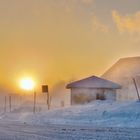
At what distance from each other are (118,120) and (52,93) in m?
83.9

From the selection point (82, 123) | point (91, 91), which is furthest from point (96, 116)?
point (91, 91)

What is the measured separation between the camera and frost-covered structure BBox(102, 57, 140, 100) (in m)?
61.6

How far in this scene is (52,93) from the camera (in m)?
111

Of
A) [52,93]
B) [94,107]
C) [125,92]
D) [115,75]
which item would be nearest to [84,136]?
[94,107]

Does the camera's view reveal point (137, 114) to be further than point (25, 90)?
No

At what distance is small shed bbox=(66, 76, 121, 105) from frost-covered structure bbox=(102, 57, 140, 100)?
47.6 ft

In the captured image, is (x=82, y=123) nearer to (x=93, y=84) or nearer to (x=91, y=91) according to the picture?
(x=91, y=91)

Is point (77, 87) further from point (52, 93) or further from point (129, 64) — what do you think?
point (52, 93)

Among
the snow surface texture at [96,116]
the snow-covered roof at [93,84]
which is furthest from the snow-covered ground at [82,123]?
the snow-covered roof at [93,84]

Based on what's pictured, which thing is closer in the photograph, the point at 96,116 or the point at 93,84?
the point at 96,116

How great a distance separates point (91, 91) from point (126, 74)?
23.9m

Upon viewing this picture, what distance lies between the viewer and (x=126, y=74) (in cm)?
6762

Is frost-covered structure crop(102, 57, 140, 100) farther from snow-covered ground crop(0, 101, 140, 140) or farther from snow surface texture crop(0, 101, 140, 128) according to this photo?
snow-covered ground crop(0, 101, 140, 140)

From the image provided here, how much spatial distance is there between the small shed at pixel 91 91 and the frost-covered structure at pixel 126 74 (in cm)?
1452
